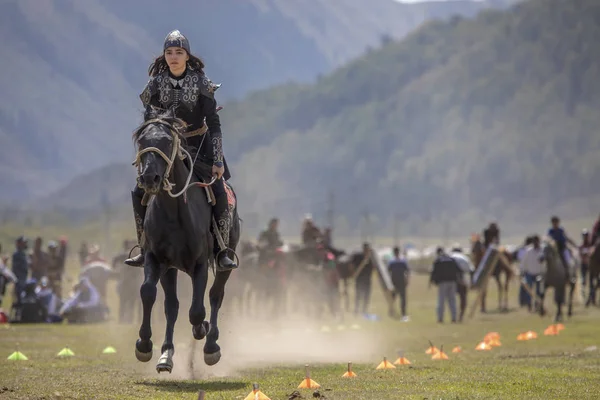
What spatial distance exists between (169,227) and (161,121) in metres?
1.23

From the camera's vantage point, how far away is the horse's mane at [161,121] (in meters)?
13.5

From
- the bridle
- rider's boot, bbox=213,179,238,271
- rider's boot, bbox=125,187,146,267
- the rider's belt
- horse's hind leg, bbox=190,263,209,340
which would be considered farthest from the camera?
rider's boot, bbox=213,179,238,271

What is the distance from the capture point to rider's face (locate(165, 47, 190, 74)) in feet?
46.6

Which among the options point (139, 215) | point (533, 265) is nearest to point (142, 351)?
point (139, 215)

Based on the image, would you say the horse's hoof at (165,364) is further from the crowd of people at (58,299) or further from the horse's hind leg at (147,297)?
the crowd of people at (58,299)

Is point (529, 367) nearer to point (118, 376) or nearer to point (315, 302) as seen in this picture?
point (118, 376)

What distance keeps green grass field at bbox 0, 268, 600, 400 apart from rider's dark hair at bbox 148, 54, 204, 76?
150 inches

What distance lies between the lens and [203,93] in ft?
46.9

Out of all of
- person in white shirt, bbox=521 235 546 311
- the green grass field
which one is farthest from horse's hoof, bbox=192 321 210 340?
person in white shirt, bbox=521 235 546 311

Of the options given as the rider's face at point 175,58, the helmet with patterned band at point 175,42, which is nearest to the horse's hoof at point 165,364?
the rider's face at point 175,58

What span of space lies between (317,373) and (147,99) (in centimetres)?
464

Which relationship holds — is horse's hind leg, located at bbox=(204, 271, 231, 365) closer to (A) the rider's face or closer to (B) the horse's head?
(B) the horse's head

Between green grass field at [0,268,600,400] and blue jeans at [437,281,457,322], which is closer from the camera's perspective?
green grass field at [0,268,600,400]

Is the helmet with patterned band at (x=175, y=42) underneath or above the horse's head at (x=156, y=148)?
above
